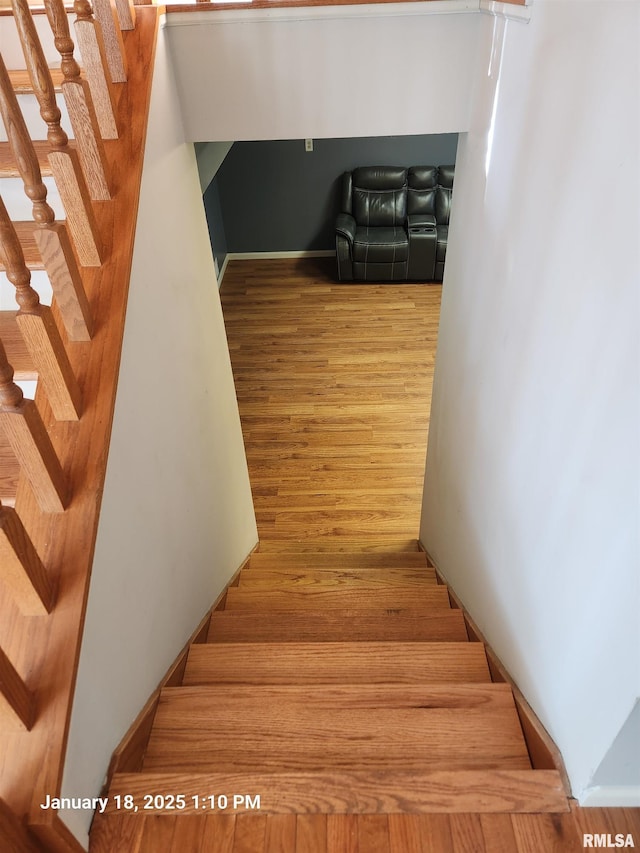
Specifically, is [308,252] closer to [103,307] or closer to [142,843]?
[103,307]

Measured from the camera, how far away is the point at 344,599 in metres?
2.49

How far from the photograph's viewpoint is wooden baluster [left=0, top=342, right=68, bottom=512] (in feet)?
3.55

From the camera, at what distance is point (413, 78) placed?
1953mm

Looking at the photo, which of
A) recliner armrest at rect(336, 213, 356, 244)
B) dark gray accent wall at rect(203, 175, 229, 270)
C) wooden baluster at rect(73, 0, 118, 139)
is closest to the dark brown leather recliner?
recliner armrest at rect(336, 213, 356, 244)

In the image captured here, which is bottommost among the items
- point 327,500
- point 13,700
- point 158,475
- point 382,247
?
point 327,500

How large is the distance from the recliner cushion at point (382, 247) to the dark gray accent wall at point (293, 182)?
0.75 m

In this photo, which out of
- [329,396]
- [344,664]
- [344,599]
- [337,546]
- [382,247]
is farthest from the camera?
[382,247]

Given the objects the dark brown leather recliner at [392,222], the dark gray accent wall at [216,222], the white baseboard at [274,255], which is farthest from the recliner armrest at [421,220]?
the dark gray accent wall at [216,222]

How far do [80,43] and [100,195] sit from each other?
330 mm

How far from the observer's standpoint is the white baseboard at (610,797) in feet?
3.98

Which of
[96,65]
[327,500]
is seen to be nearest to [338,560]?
[327,500]

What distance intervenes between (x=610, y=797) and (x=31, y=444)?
4.36 ft

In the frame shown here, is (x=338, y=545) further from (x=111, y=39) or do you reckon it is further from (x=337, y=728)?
(x=111, y=39)

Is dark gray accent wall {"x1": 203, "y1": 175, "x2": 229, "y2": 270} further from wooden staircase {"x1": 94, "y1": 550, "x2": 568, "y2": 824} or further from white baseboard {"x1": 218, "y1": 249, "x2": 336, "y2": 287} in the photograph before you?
wooden staircase {"x1": 94, "y1": 550, "x2": 568, "y2": 824}
